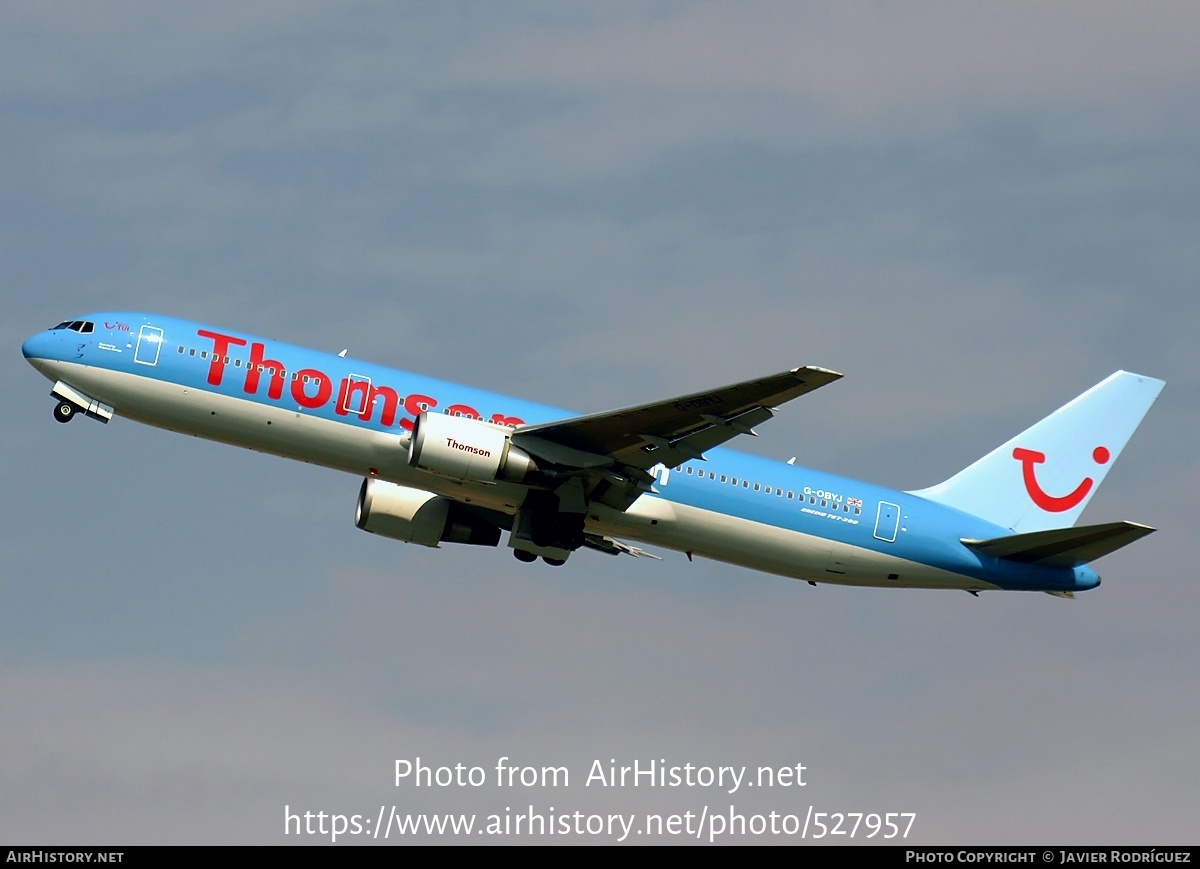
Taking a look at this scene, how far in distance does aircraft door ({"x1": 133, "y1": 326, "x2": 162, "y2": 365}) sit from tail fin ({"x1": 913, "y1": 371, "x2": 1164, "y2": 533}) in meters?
24.4

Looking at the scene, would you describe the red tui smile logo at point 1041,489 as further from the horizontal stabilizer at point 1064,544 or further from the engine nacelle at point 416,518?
the engine nacelle at point 416,518

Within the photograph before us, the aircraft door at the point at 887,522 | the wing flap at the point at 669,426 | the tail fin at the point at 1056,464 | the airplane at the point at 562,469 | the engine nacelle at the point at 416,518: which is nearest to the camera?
the wing flap at the point at 669,426

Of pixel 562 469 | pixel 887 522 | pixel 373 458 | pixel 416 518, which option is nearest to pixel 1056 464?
pixel 887 522

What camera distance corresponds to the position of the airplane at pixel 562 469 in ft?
144

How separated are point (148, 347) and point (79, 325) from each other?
245 cm

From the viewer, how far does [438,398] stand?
149 ft

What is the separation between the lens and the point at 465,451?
43438mm

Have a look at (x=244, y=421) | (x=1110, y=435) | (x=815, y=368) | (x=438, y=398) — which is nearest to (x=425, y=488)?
(x=438, y=398)

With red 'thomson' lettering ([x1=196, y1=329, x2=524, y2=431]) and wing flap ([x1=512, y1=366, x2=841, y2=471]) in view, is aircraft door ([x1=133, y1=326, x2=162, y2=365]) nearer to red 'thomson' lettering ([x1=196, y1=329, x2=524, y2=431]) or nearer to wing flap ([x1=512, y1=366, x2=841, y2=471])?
red 'thomson' lettering ([x1=196, y1=329, x2=524, y2=431])

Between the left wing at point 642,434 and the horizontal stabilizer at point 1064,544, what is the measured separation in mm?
10541

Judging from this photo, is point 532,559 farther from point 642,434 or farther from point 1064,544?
point 1064,544

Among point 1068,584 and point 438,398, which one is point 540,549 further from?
point 1068,584

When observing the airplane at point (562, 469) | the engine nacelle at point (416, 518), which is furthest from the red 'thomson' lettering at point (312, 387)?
the engine nacelle at point (416, 518)

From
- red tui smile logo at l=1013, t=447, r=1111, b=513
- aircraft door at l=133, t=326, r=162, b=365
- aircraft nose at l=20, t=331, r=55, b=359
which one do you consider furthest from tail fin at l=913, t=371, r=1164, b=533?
aircraft nose at l=20, t=331, r=55, b=359
